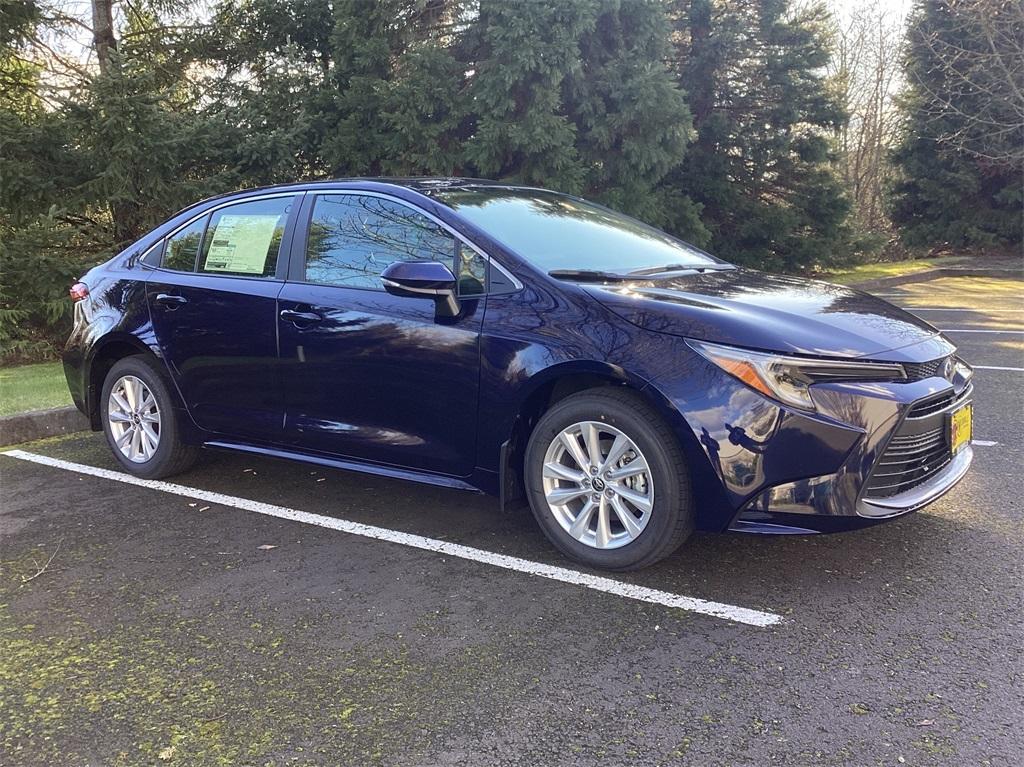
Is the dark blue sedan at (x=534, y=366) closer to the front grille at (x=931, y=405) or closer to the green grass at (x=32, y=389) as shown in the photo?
the front grille at (x=931, y=405)

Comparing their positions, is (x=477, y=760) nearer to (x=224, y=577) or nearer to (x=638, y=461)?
(x=638, y=461)

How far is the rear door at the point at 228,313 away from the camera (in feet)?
14.3

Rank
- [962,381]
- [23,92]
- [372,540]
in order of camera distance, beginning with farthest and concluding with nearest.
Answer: [23,92] < [372,540] < [962,381]

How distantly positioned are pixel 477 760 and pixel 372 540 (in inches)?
68.5

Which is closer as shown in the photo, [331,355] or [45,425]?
[331,355]

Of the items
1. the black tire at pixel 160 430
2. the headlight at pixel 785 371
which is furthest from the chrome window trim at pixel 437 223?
the black tire at pixel 160 430

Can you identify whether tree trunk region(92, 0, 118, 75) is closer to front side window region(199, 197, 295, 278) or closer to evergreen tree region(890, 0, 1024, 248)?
front side window region(199, 197, 295, 278)

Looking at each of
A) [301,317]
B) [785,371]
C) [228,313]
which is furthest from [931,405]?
[228,313]

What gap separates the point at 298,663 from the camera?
9.19 feet

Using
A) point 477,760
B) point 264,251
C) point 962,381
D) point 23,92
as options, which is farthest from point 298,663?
point 23,92

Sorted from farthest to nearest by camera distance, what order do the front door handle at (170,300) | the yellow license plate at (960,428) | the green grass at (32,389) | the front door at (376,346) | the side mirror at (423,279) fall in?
the green grass at (32,389) < the front door handle at (170,300) < the front door at (376,346) < the side mirror at (423,279) < the yellow license plate at (960,428)

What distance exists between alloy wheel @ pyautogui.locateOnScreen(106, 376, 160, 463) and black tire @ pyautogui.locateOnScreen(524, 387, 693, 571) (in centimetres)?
250

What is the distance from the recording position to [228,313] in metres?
4.46

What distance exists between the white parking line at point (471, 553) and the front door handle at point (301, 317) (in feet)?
3.14
